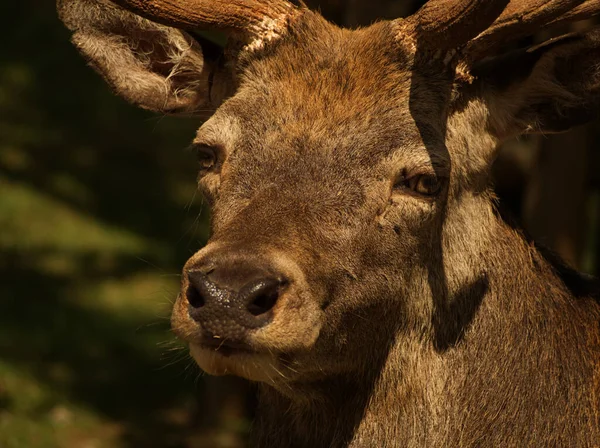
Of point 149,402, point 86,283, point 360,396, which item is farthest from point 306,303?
point 86,283

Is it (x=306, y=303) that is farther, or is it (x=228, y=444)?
(x=228, y=444)

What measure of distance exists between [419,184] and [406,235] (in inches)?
9.5

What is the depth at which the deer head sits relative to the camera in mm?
4512

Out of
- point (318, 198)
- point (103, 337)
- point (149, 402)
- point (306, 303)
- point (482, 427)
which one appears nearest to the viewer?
point (306, 303)

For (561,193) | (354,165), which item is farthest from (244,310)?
(561,193)

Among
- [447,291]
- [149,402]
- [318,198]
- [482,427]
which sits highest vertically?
[318,198]

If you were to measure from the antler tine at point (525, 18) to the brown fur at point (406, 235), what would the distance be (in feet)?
0.46

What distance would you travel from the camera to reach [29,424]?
8.95 meters

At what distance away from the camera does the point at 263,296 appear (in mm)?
4355

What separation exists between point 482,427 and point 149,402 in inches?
205

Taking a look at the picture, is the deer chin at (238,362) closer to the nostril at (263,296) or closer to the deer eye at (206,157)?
the nostril at (263,296)

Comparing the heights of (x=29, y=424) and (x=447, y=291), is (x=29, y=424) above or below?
below

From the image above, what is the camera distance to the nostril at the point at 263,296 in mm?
4320

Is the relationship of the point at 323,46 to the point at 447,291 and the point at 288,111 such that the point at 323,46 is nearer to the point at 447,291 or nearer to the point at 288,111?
the point at 288,111
